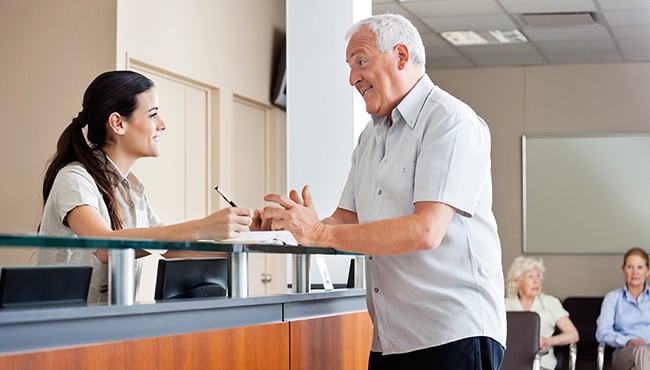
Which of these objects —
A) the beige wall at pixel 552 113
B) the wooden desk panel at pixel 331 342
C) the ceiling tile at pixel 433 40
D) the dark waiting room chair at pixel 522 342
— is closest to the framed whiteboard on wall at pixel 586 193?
the beige wall at pixel 552 113

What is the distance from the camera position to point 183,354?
2.04 m

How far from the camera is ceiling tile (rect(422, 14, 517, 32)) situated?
7922 mm

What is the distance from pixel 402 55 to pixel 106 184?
0.96 m

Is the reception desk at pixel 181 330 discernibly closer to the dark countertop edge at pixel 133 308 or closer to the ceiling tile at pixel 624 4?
the dark countertop edge at pixel 133 308

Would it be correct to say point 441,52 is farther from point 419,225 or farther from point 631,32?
point 419,225

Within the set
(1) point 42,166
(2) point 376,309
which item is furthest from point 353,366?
(1) point 42,166

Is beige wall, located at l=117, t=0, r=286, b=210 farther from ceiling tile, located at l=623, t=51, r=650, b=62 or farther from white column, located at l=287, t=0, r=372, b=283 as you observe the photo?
ceiling tile, located at l=623, t=51, r=650, b=62

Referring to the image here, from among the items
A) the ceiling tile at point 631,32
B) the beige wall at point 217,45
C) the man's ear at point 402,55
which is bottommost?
the man's ear at point 402,55

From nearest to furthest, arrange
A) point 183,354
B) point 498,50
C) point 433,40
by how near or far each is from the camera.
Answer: point 183,354 < point 433,40 < point 498,50

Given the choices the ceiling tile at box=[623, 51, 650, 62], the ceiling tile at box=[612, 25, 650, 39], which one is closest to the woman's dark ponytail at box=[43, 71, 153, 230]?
the ceiling tile at box=[612, 25, 650, 39]

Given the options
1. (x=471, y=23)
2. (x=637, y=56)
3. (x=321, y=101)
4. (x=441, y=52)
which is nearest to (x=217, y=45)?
(x=321, y=101)

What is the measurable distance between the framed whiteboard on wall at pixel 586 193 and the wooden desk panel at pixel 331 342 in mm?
6761

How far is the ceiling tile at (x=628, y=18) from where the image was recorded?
7691 millimetres

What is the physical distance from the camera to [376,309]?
7.85 feet
